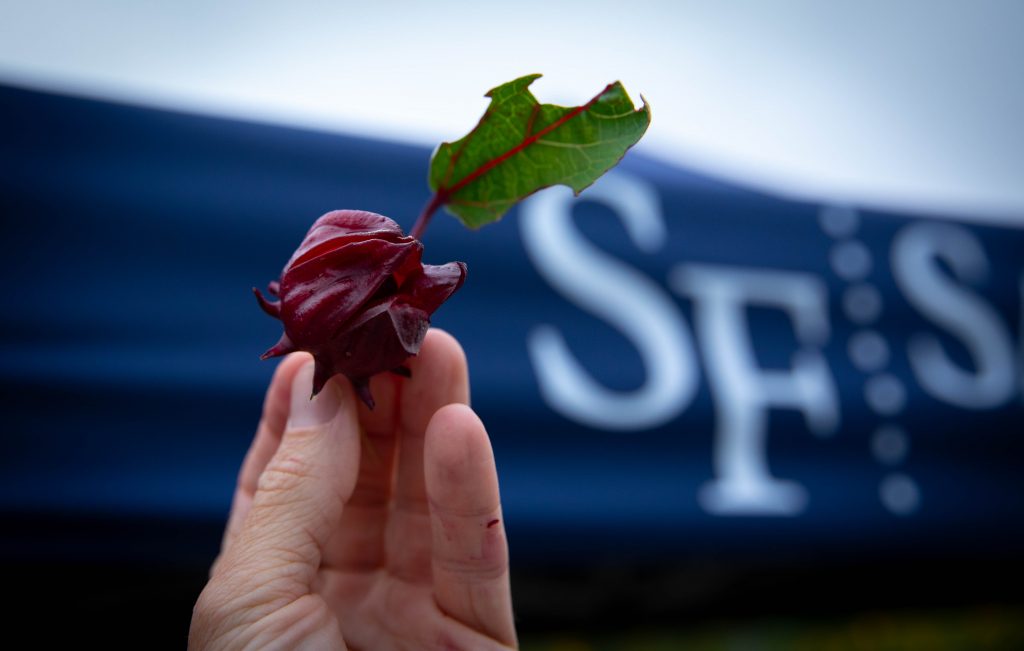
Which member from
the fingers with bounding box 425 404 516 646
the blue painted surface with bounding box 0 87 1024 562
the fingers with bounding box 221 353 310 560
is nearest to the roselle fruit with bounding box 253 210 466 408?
the fingers with bounding box 425 404 516 646

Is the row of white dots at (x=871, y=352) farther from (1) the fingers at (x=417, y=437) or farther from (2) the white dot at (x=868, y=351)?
(1) the fingers at (x=417, y=437)

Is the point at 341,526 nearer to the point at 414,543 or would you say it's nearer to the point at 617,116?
the point at 414,543

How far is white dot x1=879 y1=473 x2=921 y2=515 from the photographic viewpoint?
6.48 feet

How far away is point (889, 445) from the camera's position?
6.56 feet

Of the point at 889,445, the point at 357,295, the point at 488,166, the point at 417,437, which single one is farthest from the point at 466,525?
the point at 889,445

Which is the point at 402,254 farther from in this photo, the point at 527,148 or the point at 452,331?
the point at 452,331

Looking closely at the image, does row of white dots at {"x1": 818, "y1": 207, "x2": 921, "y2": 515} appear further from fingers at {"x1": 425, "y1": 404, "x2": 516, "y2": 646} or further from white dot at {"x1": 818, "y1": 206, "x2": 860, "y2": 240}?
fingers at {"x1": 425, "y1": 404, "x2": 516, "y2": 646}

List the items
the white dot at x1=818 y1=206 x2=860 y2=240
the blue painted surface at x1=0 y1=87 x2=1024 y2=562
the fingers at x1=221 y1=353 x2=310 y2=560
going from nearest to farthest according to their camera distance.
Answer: the fingers at x1=221 y1=353 x2=310 y2=560
the blue painted surface at x1=0 y1=87 x2=1024 y2=562
the white dot at x1=818 y1=206 x2=860 y2=240

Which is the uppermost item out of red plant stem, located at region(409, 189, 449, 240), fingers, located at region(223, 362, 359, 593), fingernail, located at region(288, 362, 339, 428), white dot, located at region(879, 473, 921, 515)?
red plant stem, located at region(409, 189, 449, 240)

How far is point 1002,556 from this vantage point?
209cm

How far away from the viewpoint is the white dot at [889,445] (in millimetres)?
1992

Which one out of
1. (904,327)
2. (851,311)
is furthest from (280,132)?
(904,327)

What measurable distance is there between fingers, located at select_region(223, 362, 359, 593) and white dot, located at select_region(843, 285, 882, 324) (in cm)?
181

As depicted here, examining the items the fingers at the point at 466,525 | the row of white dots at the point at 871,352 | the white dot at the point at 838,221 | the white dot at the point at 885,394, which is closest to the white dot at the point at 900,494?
the row of white dots at the point at 871,352
